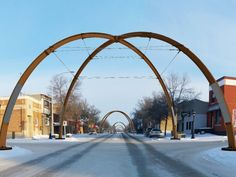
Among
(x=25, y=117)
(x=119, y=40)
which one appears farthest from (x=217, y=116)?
(x=119, y=40)

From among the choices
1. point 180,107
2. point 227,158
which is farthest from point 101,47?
point 180,107

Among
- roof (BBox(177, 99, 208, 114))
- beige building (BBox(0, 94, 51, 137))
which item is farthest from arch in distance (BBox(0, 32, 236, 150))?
beige building (BBox(0, 94, 51, 137))

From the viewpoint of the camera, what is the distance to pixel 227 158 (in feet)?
63.8

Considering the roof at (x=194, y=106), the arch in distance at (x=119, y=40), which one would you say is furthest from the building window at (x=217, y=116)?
the arch in distance at (x=119, y=40)

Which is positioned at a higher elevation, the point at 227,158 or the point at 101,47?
the point at 101,47

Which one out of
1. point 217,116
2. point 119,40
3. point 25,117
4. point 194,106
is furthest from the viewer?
point 194,106

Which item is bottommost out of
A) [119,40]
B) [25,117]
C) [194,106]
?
[25,117]

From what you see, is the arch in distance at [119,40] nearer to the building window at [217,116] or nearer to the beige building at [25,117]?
the building window at [217,116]

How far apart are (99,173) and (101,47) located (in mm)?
27796

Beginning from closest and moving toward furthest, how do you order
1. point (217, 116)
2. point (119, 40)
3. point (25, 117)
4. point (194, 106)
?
point (119, 40), point (217, 116), point (25, 117), point (194, 106)

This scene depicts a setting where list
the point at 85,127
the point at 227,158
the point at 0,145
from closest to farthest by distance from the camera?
the point at 227,158 → the point at 0,145 → the point at 85,127

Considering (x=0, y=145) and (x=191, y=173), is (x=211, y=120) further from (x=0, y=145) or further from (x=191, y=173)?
(x=191, y=173)

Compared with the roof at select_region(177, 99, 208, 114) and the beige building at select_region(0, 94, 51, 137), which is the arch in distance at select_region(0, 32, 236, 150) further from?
the beige building at select_region(0, 94, 51, 137)

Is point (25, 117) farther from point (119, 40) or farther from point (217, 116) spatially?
point (119, 40)
